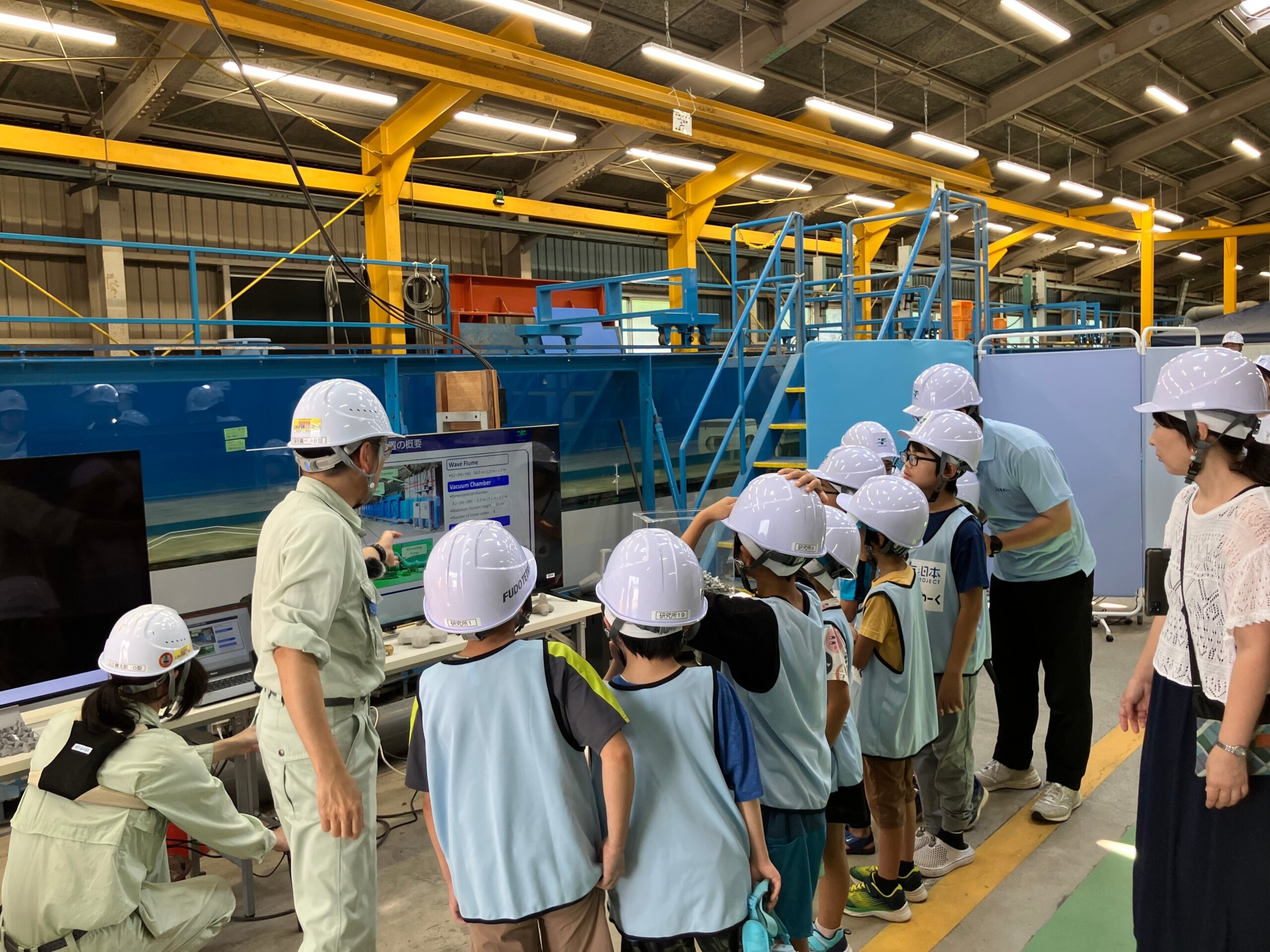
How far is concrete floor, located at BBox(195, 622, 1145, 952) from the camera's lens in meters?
3.25

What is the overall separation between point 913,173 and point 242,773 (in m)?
14.7

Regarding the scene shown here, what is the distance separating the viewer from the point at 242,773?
156 inches

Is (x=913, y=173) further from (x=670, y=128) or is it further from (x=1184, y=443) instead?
(x=1184, y=443)

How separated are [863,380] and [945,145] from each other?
387 inches

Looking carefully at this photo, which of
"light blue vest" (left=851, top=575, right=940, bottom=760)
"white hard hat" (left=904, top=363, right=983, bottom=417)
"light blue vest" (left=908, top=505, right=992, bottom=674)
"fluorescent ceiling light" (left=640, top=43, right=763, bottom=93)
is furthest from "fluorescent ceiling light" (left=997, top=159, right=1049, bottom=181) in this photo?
"light blue vest" (left=851, top=575, right=940, bottom=760)

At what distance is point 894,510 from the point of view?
290 cm

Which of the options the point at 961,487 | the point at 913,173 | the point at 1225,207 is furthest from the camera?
the point at 1225,207

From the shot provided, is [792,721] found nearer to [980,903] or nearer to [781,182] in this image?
[980,903]

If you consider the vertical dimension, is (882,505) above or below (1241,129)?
below

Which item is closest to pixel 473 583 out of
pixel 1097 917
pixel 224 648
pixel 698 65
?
pixel 224 648

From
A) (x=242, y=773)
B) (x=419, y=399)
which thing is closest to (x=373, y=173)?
(x=419, y=399)

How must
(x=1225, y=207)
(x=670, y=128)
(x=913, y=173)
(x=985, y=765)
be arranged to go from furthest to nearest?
(x=1225, y=207) < (x=913, y=173) < (x=670, y=128) < (x=985, y=765)

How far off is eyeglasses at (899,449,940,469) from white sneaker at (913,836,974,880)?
1603mm

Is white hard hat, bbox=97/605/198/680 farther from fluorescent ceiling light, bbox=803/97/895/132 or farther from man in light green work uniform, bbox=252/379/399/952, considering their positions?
fluorescent ceiling light, bbox=803/97/895/132
